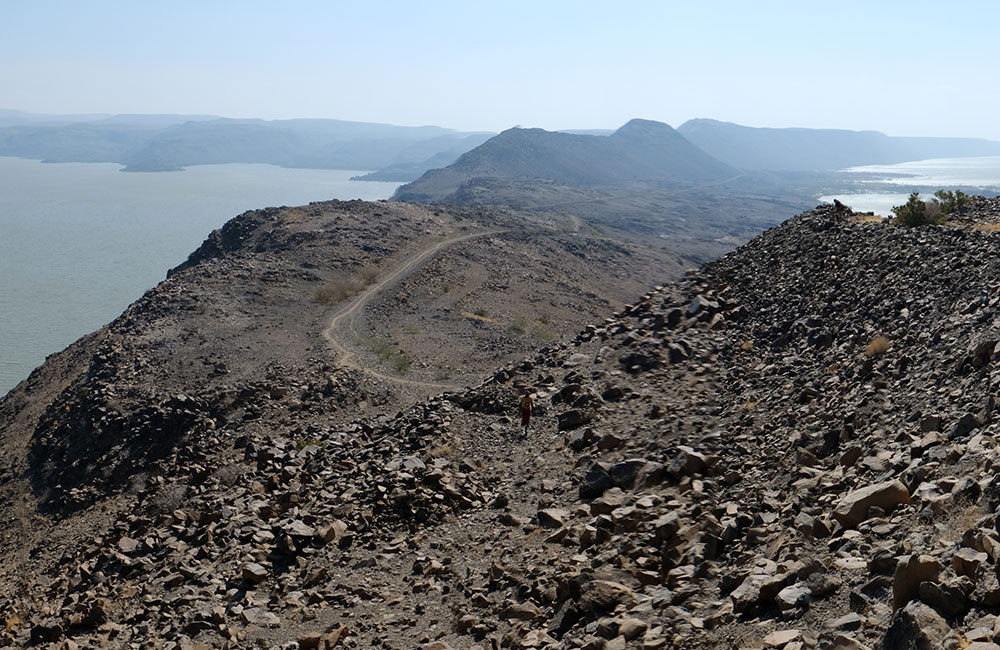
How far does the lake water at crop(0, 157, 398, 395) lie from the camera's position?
59250 millimetres

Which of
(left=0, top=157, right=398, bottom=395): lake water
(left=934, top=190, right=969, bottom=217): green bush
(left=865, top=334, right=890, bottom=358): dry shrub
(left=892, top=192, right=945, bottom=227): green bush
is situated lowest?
(left=0, top=157, right=398, bottom=395): lake water

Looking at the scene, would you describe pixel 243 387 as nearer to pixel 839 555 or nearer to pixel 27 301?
pixel 839 555

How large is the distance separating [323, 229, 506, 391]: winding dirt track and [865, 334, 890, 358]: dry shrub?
16848 millimetres

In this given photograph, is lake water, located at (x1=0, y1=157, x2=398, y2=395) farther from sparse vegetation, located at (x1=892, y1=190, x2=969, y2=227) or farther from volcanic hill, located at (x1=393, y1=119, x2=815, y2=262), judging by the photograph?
sparse vegetation, located at (x1=892, y1=190, x2=969, y2=227)

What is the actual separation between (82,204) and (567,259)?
121 meters

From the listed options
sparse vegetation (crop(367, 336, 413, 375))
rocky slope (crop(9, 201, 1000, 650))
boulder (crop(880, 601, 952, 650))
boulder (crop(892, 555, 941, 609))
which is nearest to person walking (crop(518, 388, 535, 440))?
rocky slope (crop(9, 201, 1000, 650))

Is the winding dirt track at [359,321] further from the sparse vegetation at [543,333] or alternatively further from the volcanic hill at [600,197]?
the volcanic hill at [600,197]

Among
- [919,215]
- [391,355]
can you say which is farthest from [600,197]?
[919,215]

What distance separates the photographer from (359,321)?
36.2 m

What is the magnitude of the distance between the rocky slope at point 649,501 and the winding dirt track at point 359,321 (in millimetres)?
7300

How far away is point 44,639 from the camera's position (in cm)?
1184

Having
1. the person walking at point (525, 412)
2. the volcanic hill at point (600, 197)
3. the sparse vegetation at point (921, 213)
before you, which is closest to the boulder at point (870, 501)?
the person walking at point (525, 412)

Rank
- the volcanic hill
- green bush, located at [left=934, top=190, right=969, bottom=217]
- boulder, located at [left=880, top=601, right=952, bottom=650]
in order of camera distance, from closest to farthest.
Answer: boulder, located at [left=880, top=601, right=952, bottom=650] < green bush, located at [left=934, top=190, right=969, bottom=217] < the volcanic hill

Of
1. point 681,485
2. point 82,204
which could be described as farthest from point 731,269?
point 82,204
